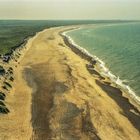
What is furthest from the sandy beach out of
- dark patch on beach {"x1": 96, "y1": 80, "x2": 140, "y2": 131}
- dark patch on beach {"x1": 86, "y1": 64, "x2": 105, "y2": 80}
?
dark patch on beach {"x1": 86, "y1": 64, "x2": 105, "y2": 80}

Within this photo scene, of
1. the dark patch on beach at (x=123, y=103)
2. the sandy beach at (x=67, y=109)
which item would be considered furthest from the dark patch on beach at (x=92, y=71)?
the dark patch on beach at (x=123, y=103)

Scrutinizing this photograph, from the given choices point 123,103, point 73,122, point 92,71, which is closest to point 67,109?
point 73,122

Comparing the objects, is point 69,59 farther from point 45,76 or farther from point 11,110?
point 11,110

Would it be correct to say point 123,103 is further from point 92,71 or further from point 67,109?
point 92,71

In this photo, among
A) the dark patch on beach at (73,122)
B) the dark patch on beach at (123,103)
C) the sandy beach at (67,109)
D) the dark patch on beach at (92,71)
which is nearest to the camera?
the dark patch on beach at (73,122)

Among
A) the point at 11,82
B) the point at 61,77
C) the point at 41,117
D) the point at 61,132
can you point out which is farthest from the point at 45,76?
the point at 61,132

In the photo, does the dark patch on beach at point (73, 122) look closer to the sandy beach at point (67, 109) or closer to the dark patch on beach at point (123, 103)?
the sandy beach at point (67, 109)

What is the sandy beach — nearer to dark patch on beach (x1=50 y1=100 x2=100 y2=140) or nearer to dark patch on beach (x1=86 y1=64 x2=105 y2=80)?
dark patch on beach (x1=50 y1=100 x2=100 y2=140)
